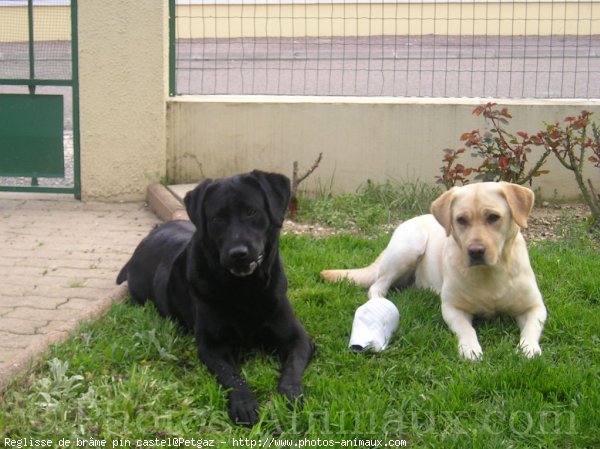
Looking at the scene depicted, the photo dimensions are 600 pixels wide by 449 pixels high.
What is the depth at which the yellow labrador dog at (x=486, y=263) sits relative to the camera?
4578 mm

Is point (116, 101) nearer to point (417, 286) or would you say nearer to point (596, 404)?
point (417, 286)

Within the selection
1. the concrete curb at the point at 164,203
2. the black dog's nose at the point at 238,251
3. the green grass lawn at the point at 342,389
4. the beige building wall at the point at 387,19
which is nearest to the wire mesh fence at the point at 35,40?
the beige building wall at the point at 387,19

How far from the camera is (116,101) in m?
8.41

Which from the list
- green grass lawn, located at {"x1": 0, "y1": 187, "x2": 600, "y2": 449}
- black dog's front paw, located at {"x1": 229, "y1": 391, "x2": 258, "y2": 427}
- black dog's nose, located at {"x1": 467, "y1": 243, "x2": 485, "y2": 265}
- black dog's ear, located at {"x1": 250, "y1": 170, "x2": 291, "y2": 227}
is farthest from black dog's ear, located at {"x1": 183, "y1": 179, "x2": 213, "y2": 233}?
black dog's nose, located at {"x1": 467, "y1": 243, "x2": 485, "y2": 265}

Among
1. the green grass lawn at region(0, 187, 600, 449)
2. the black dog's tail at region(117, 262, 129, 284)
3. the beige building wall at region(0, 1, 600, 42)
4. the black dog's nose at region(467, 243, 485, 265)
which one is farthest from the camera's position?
Answer: the beige building wall at region(0, 1, 600, 42)

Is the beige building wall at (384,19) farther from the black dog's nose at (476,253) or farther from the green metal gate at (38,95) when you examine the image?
the black dog's nose at (476,253)

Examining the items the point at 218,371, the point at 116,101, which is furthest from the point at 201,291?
the point at 116,101

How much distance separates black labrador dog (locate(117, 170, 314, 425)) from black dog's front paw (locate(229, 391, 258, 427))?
107mm

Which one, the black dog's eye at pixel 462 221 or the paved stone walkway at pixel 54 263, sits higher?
the black dog's eye at pixel 462 221

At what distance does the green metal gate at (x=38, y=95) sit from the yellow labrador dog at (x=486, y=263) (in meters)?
4.90

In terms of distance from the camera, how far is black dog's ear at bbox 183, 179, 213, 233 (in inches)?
171

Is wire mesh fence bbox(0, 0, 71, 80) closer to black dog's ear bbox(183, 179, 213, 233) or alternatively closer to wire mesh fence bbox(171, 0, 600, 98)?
wire mesh fence bbox(171, 0, 600, 98)

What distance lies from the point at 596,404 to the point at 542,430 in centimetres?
34

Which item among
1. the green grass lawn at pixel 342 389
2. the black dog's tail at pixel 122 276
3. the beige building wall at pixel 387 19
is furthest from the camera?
the beige building wall at pixel 387 19
